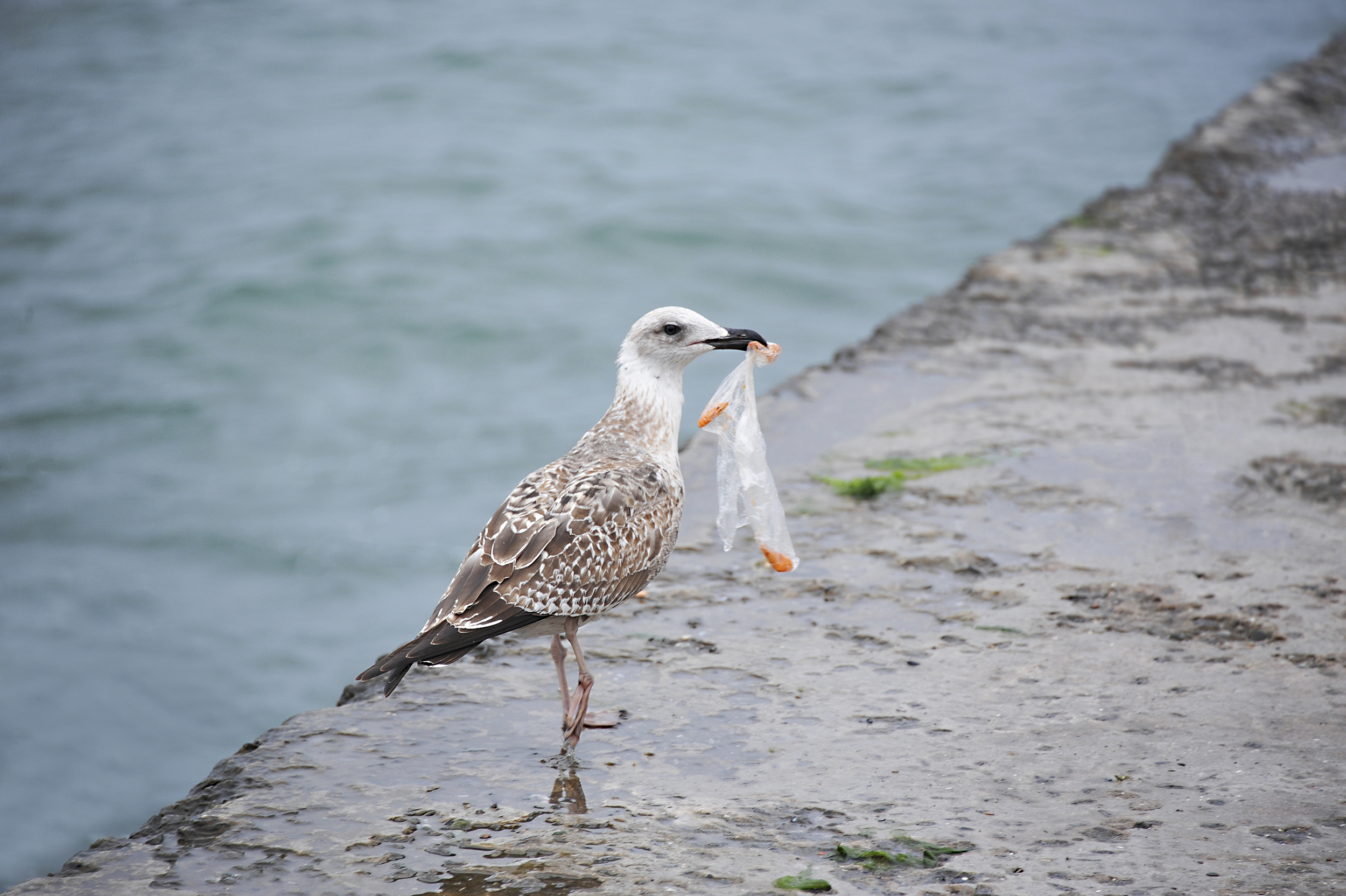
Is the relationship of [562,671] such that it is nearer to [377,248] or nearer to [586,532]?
[586,532]

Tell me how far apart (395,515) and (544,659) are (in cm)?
587

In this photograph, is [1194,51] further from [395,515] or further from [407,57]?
[395,515]

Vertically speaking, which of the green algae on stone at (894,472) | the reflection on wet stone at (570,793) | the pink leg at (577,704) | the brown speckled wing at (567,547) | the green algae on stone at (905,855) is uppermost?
the brown speckled wing at (567,547)

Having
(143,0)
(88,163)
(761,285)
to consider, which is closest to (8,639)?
(761,285)

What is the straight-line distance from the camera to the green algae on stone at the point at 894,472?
564cm

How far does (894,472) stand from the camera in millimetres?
5801

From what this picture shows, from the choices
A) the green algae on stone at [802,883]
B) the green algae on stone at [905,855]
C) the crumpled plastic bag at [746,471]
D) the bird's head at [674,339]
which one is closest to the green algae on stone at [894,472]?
the crumpled plastic bag at [746,471]

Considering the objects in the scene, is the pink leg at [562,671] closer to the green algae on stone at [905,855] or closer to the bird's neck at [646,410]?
the bird's neck at [646,410]

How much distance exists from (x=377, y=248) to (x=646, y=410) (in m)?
11.0

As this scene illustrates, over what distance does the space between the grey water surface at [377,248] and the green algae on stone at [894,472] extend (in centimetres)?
404

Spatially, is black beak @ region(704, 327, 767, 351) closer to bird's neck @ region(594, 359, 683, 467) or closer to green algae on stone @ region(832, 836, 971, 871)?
bird's neck @ region(594, 359, 683, 467)

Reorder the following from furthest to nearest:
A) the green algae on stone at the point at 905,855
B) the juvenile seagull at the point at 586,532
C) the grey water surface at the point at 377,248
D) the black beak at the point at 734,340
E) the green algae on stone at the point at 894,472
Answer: the grey water surface at the point at 377,248 → the green algae on stone at the point at 894,472 → the black beak at the point at 734,340 → the juvenile seagull at the point at 586,532 → the green algae on stone at the point at 905,855

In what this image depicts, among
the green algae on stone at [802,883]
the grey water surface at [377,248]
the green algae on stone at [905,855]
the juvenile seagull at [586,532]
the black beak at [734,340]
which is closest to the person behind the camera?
the green algae on stone at [802,883]

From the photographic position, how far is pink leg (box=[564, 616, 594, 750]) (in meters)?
3.79
